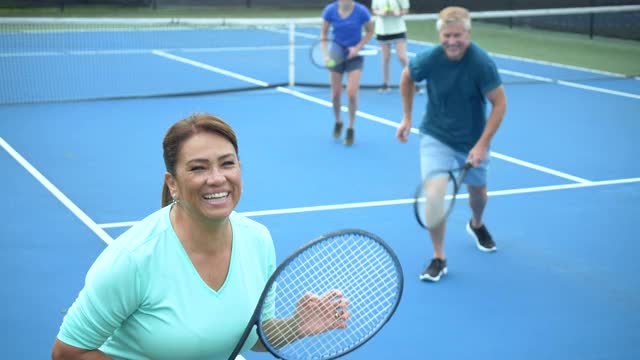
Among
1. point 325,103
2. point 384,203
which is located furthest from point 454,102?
point 325,103

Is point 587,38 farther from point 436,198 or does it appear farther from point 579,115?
point 436,198

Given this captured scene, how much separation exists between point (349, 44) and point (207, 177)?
902cm

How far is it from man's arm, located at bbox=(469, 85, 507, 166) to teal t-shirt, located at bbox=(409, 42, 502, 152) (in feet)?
0.21

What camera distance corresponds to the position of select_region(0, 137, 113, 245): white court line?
8.13 m

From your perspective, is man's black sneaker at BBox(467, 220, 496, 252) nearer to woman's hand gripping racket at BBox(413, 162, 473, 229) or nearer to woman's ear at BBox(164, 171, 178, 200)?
woman's hand gripping racket at BBox(413, 162, 473, 229)

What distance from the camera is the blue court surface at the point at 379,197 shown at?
6418 millimetres

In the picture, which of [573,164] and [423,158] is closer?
[423,158]

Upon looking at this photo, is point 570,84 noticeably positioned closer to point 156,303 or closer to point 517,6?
point 517,6

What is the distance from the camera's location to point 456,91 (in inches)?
282

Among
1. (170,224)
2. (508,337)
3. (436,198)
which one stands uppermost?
(170,224)

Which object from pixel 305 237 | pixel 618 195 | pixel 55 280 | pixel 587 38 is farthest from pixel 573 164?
pixel 587 38

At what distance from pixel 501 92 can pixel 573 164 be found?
4133 mm

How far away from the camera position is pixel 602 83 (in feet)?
53.9

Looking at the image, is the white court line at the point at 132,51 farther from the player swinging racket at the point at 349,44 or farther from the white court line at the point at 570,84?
the player swinging racket at the point at 349,44
